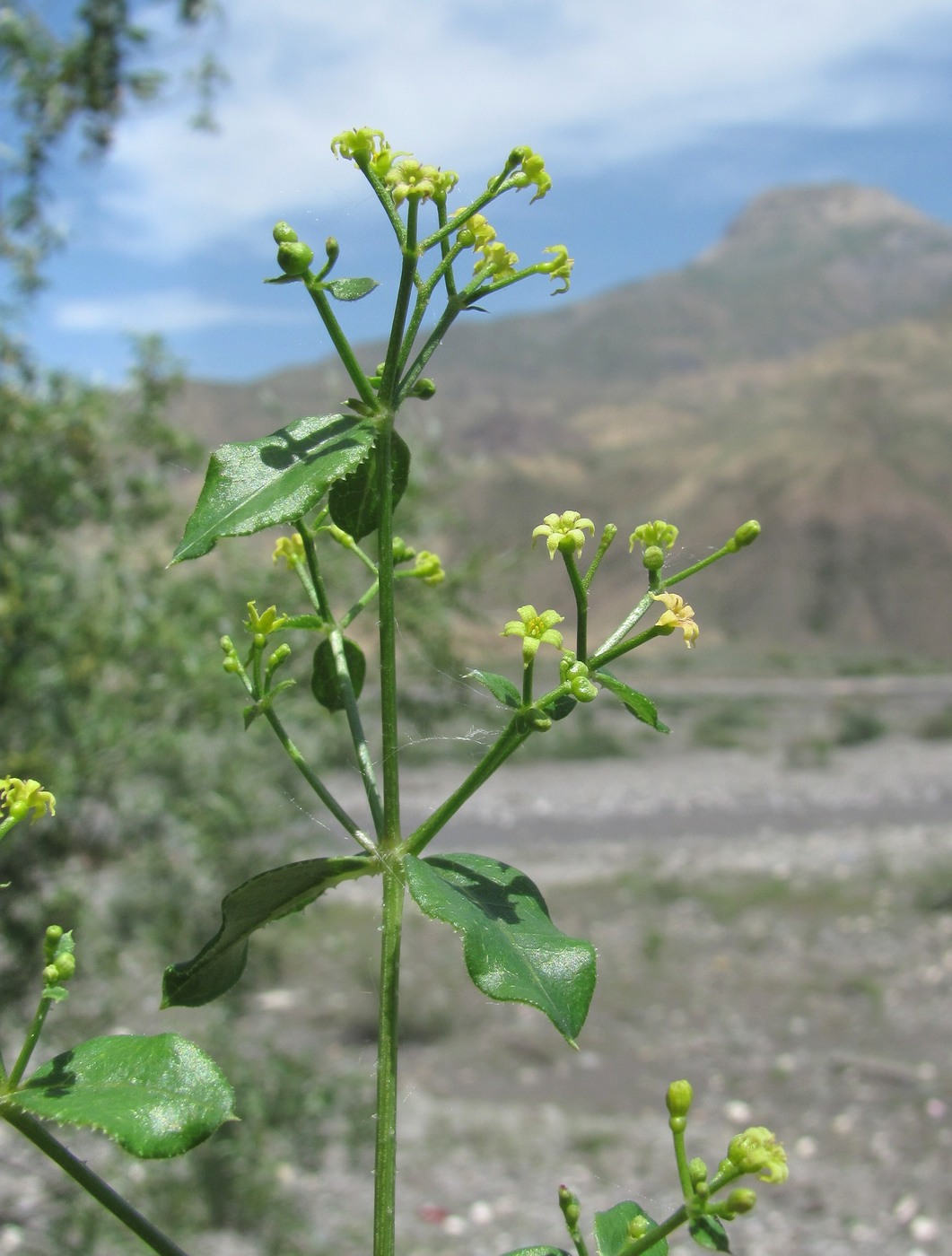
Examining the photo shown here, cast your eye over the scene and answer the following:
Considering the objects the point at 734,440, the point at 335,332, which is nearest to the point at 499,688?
the point at 335,332

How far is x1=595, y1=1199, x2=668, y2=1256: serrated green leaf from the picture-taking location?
Answer: 84cm

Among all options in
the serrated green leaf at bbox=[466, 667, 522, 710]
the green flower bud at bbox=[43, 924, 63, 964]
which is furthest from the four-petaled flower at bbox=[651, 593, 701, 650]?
the green flower bud at bbox=[43, 924, 63, 964]

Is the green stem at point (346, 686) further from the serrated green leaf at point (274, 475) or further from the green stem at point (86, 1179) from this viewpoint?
the green stem at point (86, 1179)

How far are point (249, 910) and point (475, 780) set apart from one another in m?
0.19

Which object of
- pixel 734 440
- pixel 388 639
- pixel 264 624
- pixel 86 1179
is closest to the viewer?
pixel 86 1179

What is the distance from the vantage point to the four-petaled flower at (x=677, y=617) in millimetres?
830

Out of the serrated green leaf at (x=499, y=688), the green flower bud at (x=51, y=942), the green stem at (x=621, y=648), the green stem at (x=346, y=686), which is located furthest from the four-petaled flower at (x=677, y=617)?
the green flower bud at (x=51, y=942)

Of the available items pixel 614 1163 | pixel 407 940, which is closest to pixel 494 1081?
pixel 614 1163

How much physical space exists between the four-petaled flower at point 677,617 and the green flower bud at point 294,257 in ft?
1.08

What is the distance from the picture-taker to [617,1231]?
867 mm

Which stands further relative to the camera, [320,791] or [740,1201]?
[320,791]

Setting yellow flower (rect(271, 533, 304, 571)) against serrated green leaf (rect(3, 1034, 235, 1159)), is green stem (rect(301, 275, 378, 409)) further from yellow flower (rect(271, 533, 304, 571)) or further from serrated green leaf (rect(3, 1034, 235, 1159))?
serrated green leaf (rect(3, 1034, 235, 1159))

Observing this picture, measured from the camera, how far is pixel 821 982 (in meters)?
9.11

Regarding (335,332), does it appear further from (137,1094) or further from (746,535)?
(137,1094)
